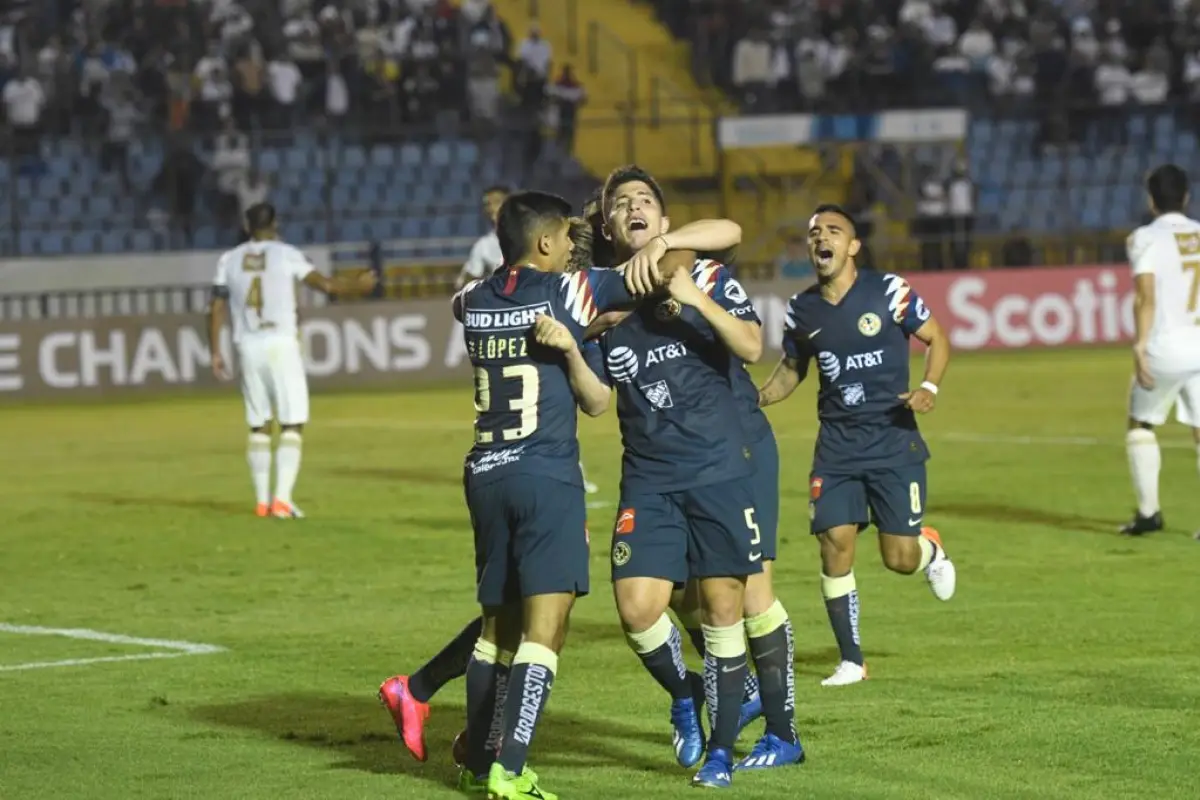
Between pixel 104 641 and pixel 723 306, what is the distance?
502cm

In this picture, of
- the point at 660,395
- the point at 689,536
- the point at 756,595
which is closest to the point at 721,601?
the point at 689,536

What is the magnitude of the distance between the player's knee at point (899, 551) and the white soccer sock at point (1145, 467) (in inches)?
187

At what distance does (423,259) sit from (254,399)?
1465 centimetres

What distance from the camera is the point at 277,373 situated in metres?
17.0

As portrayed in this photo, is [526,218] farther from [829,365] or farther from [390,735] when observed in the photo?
[829,365]

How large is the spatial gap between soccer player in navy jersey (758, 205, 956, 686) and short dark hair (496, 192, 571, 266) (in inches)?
106

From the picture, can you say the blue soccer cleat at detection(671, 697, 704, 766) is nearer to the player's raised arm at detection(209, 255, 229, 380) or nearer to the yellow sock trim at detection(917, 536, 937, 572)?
the yellow sock trim at detection(917, 536, 937, 572)

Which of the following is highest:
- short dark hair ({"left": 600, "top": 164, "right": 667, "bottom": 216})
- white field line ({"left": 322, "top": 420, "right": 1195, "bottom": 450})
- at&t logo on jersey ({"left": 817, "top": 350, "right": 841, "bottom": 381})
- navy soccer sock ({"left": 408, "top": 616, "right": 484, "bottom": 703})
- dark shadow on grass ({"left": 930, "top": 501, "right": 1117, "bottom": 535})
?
short dark hair ({"left": 600, "top": 164, "right": 667, "bottom": 216})

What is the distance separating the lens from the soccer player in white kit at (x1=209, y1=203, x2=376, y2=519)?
16938 mm

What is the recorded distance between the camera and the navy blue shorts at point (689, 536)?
25.2 ft

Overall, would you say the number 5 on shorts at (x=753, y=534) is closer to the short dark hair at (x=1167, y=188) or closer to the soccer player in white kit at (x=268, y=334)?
the short dark hair at (x=1167, y=188)

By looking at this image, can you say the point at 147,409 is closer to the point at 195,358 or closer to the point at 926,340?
the point at 195,358

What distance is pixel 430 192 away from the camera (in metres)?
33.0

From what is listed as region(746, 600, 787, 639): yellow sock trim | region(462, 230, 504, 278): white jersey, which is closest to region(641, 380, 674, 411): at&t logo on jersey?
region(746, 600, 787, 639): yellow sock trim
